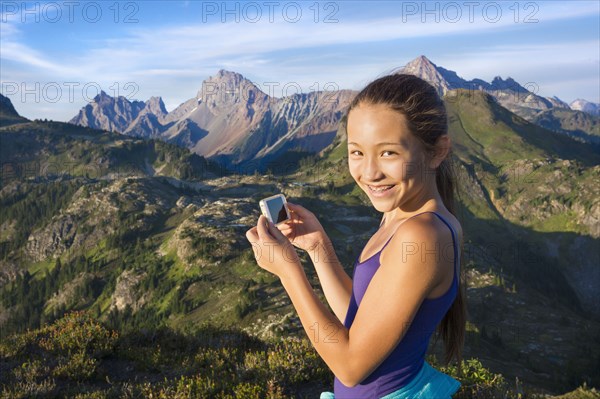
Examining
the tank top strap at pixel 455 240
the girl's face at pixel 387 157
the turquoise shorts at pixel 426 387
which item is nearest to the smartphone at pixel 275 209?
the girl's face at pixel 387 157

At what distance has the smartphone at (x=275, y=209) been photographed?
14.2ft

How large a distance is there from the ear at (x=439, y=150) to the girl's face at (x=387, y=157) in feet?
0.25

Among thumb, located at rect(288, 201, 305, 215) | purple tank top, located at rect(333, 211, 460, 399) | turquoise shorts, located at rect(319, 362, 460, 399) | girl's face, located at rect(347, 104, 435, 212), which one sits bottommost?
turquoise shorts, located at rect(319, 362, 460, 399)

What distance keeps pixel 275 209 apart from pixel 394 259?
1.68 m

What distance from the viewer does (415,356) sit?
3475 mm

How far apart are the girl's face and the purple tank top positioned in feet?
1.08

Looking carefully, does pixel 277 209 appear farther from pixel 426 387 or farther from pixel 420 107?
pixel 426 387

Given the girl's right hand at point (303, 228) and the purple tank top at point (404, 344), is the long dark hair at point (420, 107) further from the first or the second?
the girl's right hand at point (303, 228)

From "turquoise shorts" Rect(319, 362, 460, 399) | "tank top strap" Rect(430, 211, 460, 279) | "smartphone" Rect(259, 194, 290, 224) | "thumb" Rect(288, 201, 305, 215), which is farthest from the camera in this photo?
"thumb" Rect(288, 201, 305, 215)

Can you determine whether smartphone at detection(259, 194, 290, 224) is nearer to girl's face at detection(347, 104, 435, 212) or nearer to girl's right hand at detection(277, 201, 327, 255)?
girl's right hand at detection(277, 201, 327, 255)

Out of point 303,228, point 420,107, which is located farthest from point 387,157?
point 303,228

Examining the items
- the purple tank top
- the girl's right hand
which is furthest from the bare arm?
the purple tank top

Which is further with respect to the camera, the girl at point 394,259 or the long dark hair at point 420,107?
the long dark hair at point 420,107

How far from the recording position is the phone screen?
4391 millimetres
